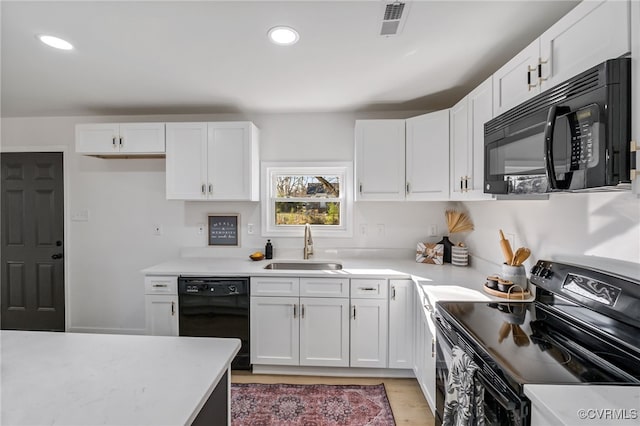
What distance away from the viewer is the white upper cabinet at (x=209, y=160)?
9.07ft

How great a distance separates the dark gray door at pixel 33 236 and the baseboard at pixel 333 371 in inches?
97.4

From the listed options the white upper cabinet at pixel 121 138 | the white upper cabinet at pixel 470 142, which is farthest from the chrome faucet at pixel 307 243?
the white upper cabinet at pixel 121 138

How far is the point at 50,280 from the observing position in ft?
10.5

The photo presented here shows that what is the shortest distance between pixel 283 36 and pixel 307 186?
165cm

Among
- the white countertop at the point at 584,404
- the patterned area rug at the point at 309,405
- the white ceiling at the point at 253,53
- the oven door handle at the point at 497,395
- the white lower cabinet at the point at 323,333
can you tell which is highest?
the white ceiling at the point at 253,53

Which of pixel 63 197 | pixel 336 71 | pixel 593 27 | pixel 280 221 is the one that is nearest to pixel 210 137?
pixel 280 221

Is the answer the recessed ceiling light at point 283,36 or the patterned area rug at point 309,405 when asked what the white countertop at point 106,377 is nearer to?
the patterned area rug at point 309,405

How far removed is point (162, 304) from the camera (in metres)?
2.51

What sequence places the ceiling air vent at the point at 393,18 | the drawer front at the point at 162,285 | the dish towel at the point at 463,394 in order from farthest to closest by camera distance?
the drawer front at the point at 162,285
the ceiling air vent at the point at 393,18
the dish towel at the point at 463,394

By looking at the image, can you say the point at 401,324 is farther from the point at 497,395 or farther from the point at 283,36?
the point at 283,36

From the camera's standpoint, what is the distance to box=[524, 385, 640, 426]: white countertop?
75 cm

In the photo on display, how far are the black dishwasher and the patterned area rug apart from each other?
35cm

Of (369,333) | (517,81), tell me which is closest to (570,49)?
(517,81)

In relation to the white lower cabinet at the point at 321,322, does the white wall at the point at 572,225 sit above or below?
above
